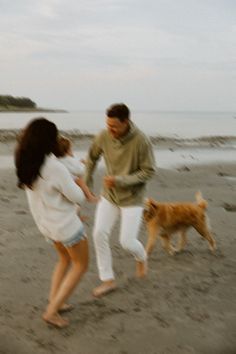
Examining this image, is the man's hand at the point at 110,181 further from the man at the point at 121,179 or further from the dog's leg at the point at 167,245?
the dog's leg at the point at 167,245

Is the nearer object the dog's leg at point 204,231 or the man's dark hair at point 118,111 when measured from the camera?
the man's dark hair at point 118,111

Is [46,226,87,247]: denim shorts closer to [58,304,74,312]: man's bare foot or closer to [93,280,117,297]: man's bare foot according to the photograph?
[58,304,74,312]: man's bare foot

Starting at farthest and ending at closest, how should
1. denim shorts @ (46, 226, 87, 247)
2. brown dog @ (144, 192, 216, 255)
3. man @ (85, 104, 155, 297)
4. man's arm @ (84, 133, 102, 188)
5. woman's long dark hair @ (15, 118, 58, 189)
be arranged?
brown dog @ (144, 192, 216, 255) → man's arm @ (84, 133, 102, 188) → man @ (85, 104, 155, 297) → denim shorts @ (46, 226, 87, 247) → woman's long dark hair @ (15, 118, 58, 189)

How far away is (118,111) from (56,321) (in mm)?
2038

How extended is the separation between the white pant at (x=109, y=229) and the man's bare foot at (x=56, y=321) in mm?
941

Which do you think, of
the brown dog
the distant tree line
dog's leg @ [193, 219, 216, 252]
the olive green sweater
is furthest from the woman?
the distant tree line

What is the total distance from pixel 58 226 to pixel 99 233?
1.19 metres

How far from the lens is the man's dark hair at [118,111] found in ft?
17.2

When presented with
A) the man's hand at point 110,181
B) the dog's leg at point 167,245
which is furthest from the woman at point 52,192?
the dog's leg at point 167,245

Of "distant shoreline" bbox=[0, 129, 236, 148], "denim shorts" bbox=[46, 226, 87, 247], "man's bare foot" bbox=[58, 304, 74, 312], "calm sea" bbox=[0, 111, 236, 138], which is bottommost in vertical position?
"calm sea" bbox=[0, 111, 236, 138]

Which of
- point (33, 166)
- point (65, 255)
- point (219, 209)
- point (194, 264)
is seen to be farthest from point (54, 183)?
point (219, 209)

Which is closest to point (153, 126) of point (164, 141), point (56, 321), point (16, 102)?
point (164, 141)

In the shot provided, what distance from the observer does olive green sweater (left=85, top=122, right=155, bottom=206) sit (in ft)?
17.8

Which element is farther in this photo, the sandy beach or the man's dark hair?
the man's dark hair
